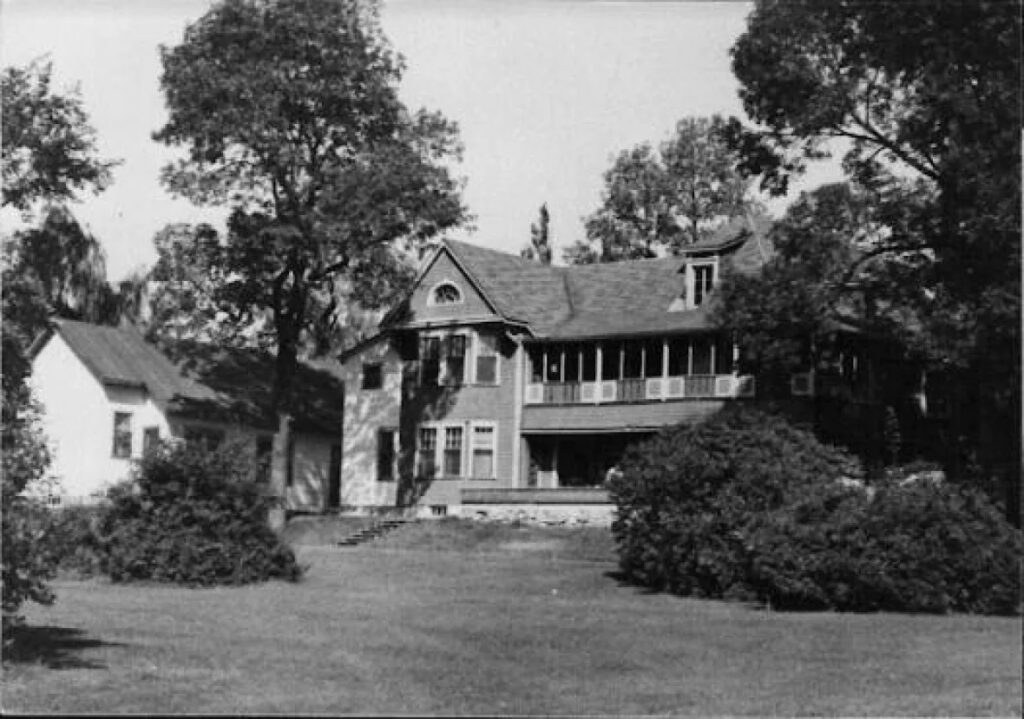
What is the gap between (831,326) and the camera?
34.5 m

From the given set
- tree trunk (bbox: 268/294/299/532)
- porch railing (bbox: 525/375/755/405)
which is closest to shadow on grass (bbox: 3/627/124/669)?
tree trunk (bbox: 268/294/299/532)

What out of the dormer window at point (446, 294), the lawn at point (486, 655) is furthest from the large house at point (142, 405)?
the lawn at point (486, 655)

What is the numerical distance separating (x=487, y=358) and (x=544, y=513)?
8.44 meters

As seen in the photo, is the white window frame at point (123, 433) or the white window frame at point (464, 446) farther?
the white window frame at point (123, 433)

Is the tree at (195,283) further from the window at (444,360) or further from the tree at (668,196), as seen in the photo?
the tree at (668,196)

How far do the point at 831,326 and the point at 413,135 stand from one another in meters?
18.3

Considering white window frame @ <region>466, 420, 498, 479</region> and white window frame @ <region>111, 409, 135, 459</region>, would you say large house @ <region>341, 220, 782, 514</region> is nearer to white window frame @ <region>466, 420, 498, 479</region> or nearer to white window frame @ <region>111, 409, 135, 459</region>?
white window frame @ <region>466, 420, 498, 479</region>

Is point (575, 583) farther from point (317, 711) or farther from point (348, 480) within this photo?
point (348, 480)

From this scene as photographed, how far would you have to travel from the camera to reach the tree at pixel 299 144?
44375 millimetres

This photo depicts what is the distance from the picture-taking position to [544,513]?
42375 mm

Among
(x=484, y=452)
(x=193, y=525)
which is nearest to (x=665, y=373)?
(x=484, y=452)

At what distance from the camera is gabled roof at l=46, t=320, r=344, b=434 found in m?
52.0

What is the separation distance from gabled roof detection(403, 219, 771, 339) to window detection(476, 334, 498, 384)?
48.8 inches

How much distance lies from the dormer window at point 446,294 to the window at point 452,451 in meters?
4.41
